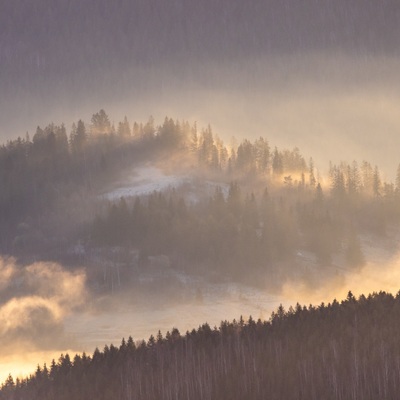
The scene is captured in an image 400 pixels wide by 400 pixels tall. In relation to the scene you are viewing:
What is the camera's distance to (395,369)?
593ft

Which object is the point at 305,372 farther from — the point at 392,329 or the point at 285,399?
the point at 392,329

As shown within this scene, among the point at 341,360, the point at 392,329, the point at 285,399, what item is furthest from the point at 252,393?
the point at 392,329

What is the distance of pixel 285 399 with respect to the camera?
19325cm

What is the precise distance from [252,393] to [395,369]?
3058 centimetres

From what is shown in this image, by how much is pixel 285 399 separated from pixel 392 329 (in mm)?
26510

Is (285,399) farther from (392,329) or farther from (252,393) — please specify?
(392,329)

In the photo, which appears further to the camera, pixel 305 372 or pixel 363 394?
pixel 305 372

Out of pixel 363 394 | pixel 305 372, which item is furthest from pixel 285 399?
pixel 363 394

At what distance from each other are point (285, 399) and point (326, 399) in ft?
28.4

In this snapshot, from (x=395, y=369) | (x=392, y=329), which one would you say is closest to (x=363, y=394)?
(x=395, y=369)

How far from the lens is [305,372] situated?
637ft

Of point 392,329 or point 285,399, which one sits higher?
point 392,329

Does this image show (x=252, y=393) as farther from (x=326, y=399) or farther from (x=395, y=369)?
(x=395, y=369)

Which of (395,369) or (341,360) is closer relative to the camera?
(395,369)
